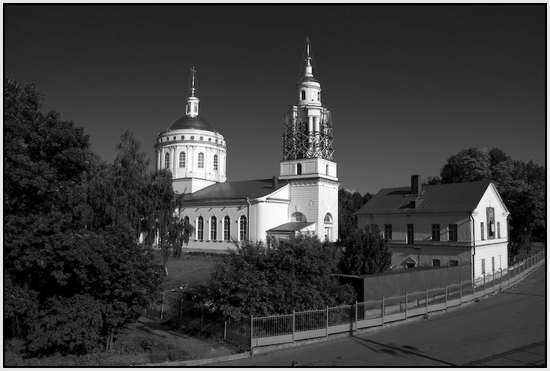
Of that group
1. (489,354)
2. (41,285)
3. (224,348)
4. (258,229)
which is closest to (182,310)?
(224,348)

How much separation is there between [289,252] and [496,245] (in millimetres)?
23751

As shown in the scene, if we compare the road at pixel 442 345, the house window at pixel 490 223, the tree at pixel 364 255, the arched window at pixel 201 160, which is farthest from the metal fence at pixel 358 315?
the arched window at pixel 201 160

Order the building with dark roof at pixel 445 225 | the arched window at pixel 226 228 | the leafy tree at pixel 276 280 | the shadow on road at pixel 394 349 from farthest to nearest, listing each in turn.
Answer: the arched window at pixel 226 228 → the building with dark roof at pixel 445 225 → the leafy tree at pixel 276 280 → the shadow on road at pixel 394 349

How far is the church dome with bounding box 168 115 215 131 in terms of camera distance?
59.1m

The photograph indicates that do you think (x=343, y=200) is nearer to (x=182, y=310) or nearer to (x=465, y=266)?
(x=465, y=266)

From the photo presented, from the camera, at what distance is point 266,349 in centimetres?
1750

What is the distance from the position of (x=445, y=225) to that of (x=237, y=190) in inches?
864

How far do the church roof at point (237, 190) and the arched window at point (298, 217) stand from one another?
9.63 ft

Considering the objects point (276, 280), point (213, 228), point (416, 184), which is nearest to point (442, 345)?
point (276, 280)

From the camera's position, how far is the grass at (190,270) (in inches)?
1164

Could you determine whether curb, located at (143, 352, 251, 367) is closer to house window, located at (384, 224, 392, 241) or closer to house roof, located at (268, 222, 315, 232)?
house window, located at (384, 224, 392, 241)

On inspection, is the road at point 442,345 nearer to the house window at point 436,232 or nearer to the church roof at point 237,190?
the house window at point 436,232

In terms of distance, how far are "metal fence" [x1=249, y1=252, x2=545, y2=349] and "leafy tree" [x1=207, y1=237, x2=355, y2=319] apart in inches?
22.1

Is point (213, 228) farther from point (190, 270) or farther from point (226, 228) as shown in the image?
point (190, 270)
